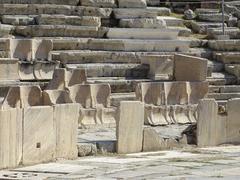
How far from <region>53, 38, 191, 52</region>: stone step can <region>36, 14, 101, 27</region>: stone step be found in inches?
44.0

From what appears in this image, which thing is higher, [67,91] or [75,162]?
[67,91]

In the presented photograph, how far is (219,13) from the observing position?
85.8ft

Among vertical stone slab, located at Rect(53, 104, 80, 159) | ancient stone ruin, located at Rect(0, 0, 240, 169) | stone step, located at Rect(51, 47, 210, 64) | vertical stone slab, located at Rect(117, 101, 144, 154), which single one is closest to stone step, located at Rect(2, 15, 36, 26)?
ancient stone ruin, located at Rect(0, 0, 240, 169)

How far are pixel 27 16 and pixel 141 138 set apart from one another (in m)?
8.88

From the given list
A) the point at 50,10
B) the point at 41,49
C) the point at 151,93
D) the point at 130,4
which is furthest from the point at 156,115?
the point at 130,4

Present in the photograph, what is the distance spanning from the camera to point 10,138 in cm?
1153

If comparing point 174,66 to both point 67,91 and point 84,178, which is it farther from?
point 84,178

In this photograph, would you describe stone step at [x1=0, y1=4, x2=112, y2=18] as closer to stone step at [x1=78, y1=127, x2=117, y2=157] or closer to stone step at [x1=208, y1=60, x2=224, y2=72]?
stone step at [x1=208, y1=60, x2=224, y2=72]

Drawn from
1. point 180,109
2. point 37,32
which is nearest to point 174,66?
point 180,109

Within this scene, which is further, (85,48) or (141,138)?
(85,48)

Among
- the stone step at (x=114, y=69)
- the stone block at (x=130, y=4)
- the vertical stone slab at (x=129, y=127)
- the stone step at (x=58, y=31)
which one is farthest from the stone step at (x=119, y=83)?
the stone block at (x=130, y=4)

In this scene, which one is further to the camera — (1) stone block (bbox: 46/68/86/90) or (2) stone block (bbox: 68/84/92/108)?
(1) stone block (bbox: 46/68/86/90)

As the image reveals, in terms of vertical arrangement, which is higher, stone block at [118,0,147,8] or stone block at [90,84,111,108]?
stone block at [118,0,147,8]

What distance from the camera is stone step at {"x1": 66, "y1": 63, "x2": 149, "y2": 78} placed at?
62.8 ft
